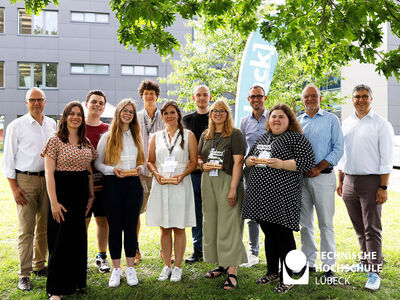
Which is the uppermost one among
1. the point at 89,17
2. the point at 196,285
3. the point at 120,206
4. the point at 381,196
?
the point at 89,17

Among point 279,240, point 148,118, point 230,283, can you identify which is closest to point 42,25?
point 148,118

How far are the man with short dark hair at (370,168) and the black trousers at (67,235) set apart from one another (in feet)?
11.2

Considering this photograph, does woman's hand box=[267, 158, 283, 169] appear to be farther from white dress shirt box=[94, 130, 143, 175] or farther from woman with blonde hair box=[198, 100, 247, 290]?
white dress shirt box=[94, 130, 143, 175]

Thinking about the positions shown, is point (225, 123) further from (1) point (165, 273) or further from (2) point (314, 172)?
(1) point (165, 273)

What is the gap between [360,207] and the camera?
4.84 m

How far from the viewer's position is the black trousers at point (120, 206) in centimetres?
448

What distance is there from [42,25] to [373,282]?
32.8 metres

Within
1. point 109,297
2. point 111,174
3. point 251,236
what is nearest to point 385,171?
point 251,236

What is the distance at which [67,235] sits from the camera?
4.12m

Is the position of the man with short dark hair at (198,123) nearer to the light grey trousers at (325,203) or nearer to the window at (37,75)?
the light grey trousers at (325,203)

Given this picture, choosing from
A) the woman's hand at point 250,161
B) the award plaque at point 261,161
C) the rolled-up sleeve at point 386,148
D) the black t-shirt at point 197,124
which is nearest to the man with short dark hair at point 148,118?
the black t-shirt at point 197,124

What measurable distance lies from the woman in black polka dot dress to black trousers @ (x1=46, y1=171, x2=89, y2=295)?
1970mm

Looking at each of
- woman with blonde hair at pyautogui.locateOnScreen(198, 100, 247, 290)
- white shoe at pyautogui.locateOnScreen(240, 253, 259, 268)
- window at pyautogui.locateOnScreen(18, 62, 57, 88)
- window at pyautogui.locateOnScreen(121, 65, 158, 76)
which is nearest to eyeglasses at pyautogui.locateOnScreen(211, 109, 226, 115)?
woman with blonde hair at pyautogui.locateOnScreen(198, 100, 247, 290)

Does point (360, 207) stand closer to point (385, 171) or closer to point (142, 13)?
point (385, 171)
